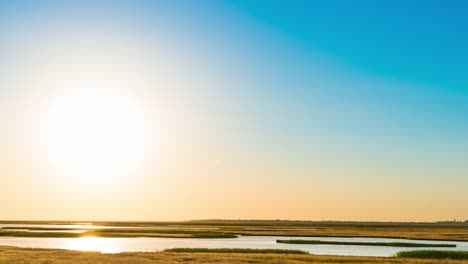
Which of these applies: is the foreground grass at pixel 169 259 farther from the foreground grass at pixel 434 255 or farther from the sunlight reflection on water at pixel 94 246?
the sunlight reflection on water at pixel 94 246

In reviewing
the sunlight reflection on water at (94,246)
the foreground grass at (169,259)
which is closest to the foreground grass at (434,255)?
the foreground grass at (169,259)

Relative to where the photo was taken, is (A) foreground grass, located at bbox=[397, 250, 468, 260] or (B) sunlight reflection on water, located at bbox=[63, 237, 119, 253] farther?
(B) sunlight reflection on water, located at bbox=[63, 237, 119, 253]

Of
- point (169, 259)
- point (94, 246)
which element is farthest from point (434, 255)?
point (94, 246)

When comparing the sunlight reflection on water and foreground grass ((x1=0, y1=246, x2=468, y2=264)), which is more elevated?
the sunlight reflection on water

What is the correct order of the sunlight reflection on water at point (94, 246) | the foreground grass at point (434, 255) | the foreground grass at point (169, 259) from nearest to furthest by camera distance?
the foreground grass at point (169, 259)
the foreground grass at point (434, 255)
the sunlight reflection on water at point (94, 246)

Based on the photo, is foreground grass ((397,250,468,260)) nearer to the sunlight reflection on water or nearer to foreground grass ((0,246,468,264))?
foreground grass ((0,246,468,264))

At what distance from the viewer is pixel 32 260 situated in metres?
43.7

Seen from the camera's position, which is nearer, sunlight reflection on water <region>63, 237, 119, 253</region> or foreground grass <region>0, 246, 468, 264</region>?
foreground grass <region>0, 246, 468, 264</region>

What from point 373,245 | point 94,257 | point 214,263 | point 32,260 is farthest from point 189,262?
point 373,245

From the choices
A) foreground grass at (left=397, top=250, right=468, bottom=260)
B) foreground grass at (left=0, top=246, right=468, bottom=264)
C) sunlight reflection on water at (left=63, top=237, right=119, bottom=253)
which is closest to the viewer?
foreground grass at (left=0, top=246, right=468, bottom=264)

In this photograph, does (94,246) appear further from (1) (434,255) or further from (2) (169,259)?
(1) (434,255)

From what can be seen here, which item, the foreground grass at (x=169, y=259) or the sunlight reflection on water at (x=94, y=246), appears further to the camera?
the sunlight reflection on water at (x=94, y=246)

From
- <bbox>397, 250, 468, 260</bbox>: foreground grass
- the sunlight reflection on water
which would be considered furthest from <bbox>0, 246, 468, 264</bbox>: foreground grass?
the sunlight reflection on water

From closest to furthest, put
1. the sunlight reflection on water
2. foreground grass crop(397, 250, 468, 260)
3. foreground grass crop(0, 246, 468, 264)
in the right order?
foreground grass crop(0, 246, 468, 264)
foreground grass crop(397, 250, 468, 260)
the sunlight reflection on water
